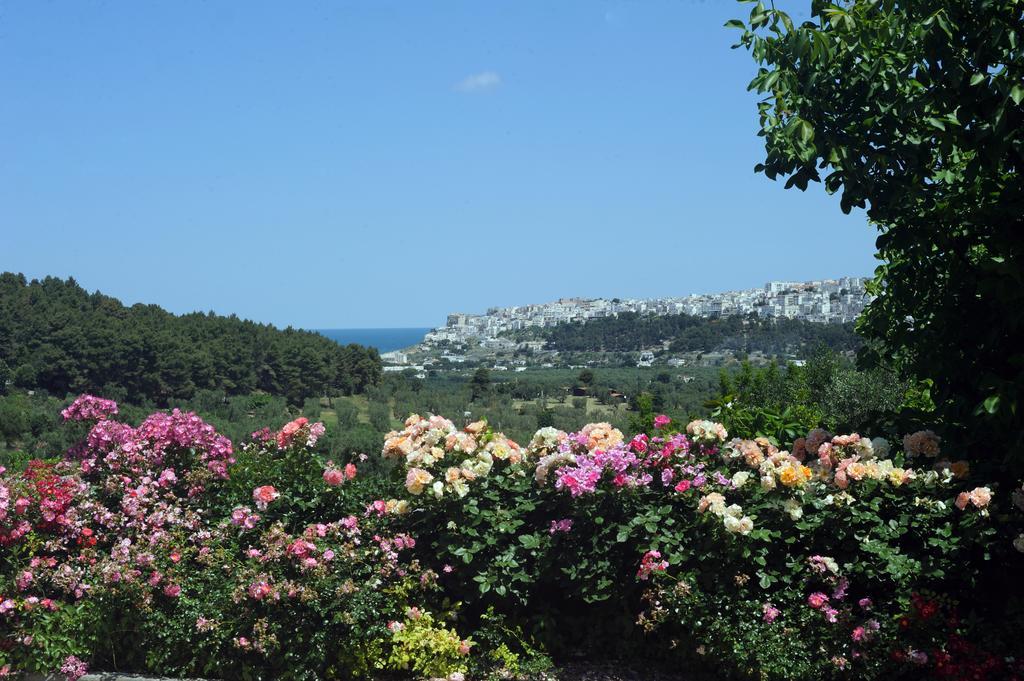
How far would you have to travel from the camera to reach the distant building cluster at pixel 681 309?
3162cm

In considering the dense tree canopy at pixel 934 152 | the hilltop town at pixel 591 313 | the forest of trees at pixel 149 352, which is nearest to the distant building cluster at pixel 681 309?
the hilltop town at pixel 591 313

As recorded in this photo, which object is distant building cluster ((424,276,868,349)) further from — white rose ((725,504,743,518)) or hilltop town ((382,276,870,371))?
white rose ((725,504,743,518))

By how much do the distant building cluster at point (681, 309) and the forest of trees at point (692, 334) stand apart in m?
1.25

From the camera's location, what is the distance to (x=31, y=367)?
18.2 m

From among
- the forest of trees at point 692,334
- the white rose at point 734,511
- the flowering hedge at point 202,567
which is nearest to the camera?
the white rose at point 734,511

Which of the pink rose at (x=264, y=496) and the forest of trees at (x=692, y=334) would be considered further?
the forest of trees at (x=692, y=334)

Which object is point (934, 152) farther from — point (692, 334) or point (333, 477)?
point (692, 334)

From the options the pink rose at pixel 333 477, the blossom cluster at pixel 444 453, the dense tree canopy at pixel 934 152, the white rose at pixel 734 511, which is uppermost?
the dense tree canopy at pixel 934 152

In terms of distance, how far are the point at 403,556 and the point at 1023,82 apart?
3.63 m

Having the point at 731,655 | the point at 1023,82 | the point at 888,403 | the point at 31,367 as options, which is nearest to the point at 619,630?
the point at 731,655

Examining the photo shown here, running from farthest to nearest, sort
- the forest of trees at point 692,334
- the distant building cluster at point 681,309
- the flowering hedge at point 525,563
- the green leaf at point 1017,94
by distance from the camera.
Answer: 1. the distant building cluster at point 681,309
2. the forest of trees at point 692,334
3. the flowering hedge at point 525,563
4. the green leaf at point 1017,94

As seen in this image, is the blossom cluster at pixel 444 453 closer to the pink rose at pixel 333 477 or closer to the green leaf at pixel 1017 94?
the pink rose at pixel 333 477

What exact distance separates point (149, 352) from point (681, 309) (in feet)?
124

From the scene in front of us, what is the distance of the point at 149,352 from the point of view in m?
18.6
